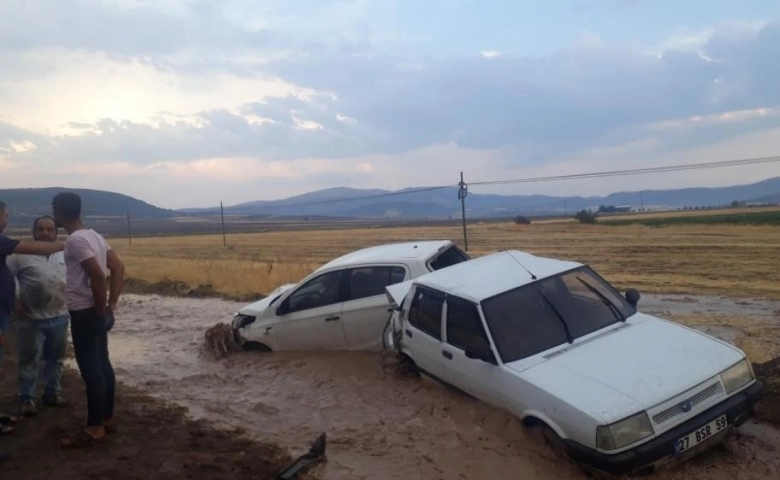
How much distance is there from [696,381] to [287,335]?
5.42 meters

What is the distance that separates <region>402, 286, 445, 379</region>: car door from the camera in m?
6.66

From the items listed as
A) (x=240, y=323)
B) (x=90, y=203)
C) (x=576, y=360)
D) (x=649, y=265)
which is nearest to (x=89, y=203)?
(x=90, y=203)

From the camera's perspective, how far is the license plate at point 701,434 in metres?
4.91

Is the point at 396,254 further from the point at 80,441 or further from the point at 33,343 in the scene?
the point at 80,441

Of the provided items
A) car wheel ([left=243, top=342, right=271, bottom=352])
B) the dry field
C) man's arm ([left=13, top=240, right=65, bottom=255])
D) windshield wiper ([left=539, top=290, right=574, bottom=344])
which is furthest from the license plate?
the dry field

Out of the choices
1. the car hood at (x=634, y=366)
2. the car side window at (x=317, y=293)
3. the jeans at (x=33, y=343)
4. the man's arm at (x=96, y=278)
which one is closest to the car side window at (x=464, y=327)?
the car hood at (x=634, y=366)

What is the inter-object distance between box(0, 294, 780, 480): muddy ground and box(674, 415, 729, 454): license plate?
9.5 inches

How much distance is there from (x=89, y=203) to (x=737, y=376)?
13205cm

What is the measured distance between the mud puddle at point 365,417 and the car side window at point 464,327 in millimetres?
511

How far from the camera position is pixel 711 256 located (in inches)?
1005

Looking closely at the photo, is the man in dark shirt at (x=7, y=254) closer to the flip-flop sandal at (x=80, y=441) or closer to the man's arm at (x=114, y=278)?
the man's arm at (x=114, y=278)

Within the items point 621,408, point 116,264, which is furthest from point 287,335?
point 621,408

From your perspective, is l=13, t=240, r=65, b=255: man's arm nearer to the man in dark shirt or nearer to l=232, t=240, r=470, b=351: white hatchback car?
the man in dark shirt

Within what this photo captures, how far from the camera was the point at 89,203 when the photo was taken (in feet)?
408
